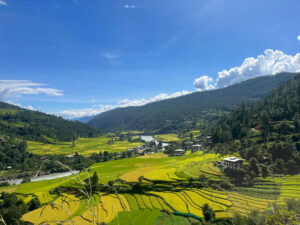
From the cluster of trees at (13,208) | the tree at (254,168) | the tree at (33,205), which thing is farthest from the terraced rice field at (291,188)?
the tree at (33,205)

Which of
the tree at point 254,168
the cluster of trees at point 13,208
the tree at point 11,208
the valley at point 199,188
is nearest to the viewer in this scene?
the cluster of trees at point 13,208

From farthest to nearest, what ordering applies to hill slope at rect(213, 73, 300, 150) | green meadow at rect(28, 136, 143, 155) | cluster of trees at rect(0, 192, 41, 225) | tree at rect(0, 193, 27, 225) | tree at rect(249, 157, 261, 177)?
green meadow at rect(28, 136, 143, 155), hill slope at rect(213, 73, 300, 150), tree at rect(249, 157, 261, 177), tree at rect(0, 193, 27, 225), cluster of trees at rect(0, 192, 41, 225)

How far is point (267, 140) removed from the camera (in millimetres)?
60312

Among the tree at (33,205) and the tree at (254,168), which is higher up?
the tree at (254,168)

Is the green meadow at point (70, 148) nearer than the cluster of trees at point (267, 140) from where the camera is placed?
No

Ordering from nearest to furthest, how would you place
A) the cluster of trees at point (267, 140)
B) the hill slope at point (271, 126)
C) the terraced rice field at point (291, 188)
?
the terraced rice field at point (291, 188) < the cluster of trees at point (267, 140) < the hill slope at point (271, 126)

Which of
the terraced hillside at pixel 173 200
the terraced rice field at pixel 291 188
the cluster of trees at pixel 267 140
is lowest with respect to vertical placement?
the terraced hillside at pixel 173 200

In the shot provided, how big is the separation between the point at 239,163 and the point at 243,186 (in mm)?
6928

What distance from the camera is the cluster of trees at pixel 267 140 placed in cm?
4062

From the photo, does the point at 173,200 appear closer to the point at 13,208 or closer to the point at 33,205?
the point at 13,208

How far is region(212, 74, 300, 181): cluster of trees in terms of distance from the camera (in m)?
40.6


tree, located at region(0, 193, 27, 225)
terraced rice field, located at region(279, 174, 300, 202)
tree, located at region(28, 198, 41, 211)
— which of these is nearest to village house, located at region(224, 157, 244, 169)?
terraced rice field, located at region(279, 174, 300, 202)

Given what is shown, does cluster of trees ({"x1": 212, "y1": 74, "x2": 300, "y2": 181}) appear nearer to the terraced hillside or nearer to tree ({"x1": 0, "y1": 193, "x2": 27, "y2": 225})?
the terraced hillside

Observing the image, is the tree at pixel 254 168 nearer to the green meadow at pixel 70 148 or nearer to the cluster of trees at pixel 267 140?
the cluster of trees at pixel 267 140
